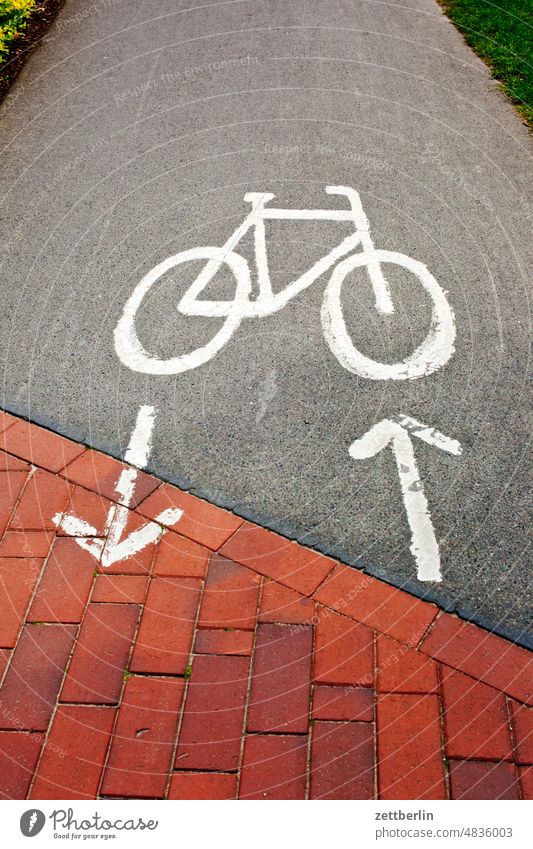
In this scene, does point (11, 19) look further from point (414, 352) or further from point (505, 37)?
point (414, 352)

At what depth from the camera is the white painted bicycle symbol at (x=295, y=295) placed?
12.3ft

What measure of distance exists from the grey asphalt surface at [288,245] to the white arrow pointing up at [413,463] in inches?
1.7

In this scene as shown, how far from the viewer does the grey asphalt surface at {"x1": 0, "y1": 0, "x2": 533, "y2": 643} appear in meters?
3.17

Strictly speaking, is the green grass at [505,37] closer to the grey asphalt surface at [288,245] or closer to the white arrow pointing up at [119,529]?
the grey asphalt surface at [288,245]

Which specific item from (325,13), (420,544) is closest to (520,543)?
(420,544)

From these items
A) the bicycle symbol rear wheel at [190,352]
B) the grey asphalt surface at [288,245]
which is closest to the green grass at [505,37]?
the grey asphalt surface at [288,245]

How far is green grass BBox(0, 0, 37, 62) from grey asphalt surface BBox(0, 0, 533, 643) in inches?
11.2

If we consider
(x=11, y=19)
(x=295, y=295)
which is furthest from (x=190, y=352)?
(x=11, y=19)

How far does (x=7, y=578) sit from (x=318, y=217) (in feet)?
9.46

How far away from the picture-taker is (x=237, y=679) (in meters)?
2.58

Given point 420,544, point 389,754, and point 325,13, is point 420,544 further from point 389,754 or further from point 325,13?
point 325,13

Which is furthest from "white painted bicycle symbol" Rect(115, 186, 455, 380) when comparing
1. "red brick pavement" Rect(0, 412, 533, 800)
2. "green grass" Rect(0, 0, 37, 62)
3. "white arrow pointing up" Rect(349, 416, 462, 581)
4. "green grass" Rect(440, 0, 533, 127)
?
"green grass" Rect(0, 0, 37, 62)

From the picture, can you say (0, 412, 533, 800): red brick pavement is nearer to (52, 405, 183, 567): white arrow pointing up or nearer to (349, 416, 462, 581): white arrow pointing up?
(52, 405, 183, 567): white arrow pointing up

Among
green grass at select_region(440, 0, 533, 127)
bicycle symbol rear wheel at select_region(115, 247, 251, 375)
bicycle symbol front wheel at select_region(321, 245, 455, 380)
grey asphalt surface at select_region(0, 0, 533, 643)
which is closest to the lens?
grey asphalt surface at select_region(0, 0, 533, 643)
